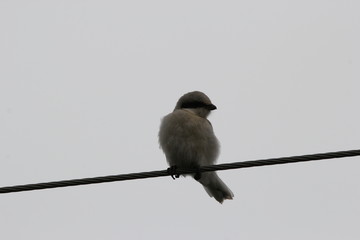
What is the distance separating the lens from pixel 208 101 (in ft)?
24.2

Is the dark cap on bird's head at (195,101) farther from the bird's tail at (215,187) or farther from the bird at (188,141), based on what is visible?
the bird's tail at (215,187)

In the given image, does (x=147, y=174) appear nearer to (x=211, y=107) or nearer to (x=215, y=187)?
(x=215, y=187)

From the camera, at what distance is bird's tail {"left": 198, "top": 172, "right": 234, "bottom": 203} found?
7.13 meters

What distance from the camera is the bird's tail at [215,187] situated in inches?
281

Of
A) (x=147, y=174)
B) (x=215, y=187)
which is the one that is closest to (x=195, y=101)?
(x=215, y=187)

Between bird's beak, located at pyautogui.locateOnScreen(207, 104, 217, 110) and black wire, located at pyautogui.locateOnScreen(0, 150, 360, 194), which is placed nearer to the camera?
black wire, located at pyautogui.locateOnScreen(0, 150, 360, 194)

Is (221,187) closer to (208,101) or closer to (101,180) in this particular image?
(208,101)

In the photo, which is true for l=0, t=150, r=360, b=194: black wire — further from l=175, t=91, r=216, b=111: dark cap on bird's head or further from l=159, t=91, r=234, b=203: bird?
l=175, t=91, r=216, b=111: dark cap on bird's head

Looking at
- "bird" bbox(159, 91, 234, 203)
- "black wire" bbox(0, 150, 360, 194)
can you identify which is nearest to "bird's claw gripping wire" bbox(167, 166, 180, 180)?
"bird" bbox(159, 91, 234, 203)

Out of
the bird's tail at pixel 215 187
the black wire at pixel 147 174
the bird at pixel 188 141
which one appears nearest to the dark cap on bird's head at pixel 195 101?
the bird at pixel 188 141

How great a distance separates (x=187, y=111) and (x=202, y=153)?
1.80 feet

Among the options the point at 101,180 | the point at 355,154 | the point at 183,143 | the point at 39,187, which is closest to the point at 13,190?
the point at 39,187

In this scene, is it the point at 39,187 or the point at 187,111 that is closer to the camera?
the point at 39,187

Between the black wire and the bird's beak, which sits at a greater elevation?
the bird's beak
